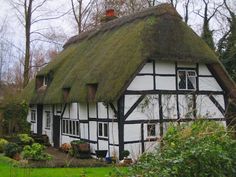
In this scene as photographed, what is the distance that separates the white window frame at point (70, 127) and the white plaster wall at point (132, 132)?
4.88m

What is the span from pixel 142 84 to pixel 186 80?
2.62 metres

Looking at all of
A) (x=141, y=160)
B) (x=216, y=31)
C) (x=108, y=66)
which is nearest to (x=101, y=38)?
(x=108, y=66)

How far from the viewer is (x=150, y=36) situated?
67.4 feet

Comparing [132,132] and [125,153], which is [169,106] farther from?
[125,153]

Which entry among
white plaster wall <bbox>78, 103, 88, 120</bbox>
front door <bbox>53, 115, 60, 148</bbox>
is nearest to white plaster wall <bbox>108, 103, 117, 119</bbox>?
white plaster wall <bbox>78, 103, 88, 120</bbox>

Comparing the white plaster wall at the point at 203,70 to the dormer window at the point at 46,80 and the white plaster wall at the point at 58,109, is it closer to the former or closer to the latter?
the white plaster wall at the point at 58,109

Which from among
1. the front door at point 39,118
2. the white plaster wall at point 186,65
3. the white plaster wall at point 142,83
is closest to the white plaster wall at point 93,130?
the white plaster wall at point 142,83

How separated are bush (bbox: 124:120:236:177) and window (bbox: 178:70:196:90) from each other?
46.3ft

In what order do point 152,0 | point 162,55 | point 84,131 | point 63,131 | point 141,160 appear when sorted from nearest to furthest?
point 141,160 < point 162,55 < point 84,131 < point 63,131 < point 152,0

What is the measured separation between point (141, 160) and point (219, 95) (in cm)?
1606

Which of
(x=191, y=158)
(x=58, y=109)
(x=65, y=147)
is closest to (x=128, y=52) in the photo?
(x=65, y=147)

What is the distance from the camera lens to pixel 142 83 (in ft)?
65.2

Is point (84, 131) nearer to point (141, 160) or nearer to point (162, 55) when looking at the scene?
point (162, 55)

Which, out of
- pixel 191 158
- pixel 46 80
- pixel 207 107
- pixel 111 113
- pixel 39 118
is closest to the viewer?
pixel 191 158
